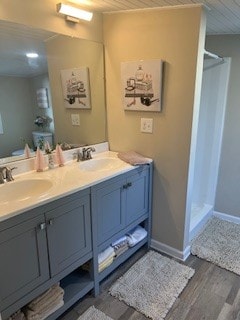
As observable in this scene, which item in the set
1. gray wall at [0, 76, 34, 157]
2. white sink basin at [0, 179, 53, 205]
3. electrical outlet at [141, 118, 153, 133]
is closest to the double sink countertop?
white sink basin at [0, 179, 53, 205]

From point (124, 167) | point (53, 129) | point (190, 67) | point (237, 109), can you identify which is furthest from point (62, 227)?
point (237, 109)

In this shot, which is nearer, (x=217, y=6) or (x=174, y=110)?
(x=217, y=6)

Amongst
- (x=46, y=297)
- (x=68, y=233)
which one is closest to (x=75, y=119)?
(x=68, y=233)

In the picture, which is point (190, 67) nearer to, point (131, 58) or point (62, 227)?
point (131, 58)

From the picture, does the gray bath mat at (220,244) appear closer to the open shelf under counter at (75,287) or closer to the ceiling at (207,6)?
the open shelf under counter at (75,287)

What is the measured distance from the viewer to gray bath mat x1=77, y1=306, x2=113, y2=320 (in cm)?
168

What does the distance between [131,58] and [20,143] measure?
117 centimetres

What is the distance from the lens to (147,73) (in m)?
2.01

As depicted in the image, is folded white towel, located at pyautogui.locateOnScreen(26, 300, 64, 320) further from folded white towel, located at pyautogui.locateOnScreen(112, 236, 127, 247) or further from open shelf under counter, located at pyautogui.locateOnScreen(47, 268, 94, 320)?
folded white towel, located at pyautogui.locateOnScreen(112, 236, 127, 247)

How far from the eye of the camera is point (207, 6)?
5.70 ft

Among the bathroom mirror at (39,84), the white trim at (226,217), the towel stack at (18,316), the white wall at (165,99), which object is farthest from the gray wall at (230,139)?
the towel stack at (18,316)

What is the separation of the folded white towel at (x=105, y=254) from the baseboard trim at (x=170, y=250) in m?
0.60

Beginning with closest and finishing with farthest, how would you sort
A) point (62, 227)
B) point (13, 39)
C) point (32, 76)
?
point (62, 227) → point (13, 39) → point (32, 76)

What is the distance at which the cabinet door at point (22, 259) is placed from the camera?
1.25 m
